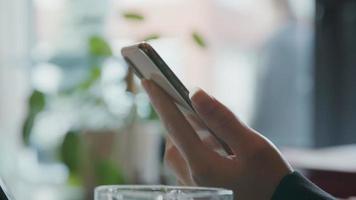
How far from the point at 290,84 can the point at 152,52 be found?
261cm

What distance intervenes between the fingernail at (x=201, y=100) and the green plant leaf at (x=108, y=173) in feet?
4.80

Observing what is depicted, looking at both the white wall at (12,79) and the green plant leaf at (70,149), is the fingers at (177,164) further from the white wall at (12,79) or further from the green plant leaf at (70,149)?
the white wall at (12,79)

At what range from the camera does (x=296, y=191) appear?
22.9 inches

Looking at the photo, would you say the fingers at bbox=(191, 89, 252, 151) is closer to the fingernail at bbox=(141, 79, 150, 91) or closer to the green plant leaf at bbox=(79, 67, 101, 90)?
the fingernail at bbox=(141, 79, 150, 91)

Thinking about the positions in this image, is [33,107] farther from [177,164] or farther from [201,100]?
[201,100]

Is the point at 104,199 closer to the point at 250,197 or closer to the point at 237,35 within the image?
the point at 250,197

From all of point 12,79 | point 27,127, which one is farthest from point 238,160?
point 12,79

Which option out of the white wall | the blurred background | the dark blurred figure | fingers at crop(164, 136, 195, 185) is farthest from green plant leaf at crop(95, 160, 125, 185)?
fingers at crop(164, 136, 195, 185)

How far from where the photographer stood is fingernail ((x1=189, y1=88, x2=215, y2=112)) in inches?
23.2

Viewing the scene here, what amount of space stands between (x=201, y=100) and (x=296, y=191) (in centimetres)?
11

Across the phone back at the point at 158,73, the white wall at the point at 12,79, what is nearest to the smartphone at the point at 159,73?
the phone back at the point at 158,73

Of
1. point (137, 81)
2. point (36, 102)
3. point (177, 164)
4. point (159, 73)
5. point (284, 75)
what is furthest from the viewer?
point (284, 75)

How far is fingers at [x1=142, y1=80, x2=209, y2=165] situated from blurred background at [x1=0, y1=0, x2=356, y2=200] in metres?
1.11

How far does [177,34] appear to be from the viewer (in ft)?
9.32
